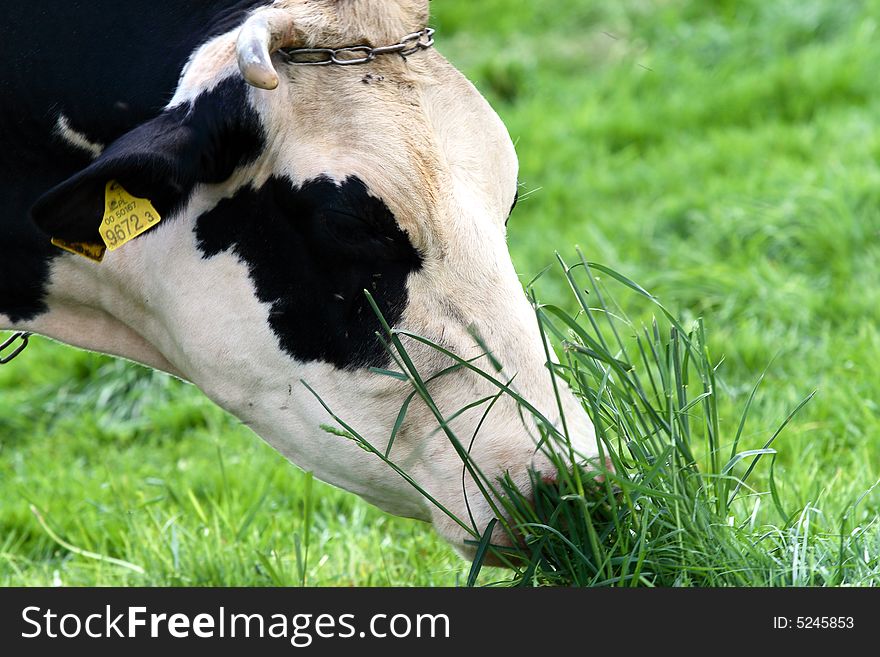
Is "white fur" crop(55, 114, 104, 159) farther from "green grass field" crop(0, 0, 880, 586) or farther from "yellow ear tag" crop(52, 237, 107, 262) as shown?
"green grass field" crop(0, 0, 880, 586)

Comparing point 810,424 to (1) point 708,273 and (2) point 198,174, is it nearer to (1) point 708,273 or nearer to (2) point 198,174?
(1) point 708,273

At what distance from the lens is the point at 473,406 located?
8.95ft

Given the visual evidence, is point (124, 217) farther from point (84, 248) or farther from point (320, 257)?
point (320, 257)

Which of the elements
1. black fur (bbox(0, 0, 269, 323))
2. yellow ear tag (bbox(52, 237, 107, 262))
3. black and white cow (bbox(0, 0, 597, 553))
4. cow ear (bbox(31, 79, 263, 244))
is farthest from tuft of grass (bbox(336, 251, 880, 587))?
black fur (bbox(0, 0, 269, 323))

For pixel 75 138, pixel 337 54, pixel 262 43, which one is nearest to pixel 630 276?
pixel 337 54

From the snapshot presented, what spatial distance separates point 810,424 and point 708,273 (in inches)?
52.9

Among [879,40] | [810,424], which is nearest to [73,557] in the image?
[810,424]

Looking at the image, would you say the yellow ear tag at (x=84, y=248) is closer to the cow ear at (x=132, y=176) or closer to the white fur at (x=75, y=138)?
the cow ear at (x=132, y=176)

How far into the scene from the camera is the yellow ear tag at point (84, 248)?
290 centimetres

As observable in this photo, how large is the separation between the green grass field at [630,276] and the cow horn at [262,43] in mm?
925

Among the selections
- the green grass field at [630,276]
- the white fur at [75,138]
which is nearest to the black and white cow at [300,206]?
the white fur at [75,138]

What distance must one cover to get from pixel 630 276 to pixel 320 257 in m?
2.96

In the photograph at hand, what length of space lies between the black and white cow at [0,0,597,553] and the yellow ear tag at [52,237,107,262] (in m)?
0.02

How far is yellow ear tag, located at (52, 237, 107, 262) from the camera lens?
2.90m
